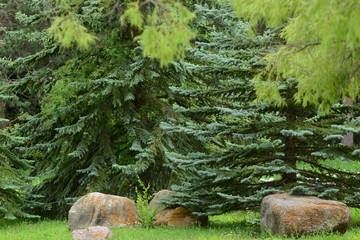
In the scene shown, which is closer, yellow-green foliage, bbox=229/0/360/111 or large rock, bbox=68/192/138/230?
yellow-green foliage, bbox=229/0/360/111

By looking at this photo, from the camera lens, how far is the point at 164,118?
1534 centimetres

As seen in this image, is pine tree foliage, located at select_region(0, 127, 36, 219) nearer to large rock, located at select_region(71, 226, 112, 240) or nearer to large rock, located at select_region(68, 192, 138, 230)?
large rock, located at select_region(68, 192, 138, 230)

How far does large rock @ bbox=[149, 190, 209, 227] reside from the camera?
12.8m

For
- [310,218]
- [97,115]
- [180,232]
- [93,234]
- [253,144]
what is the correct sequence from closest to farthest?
[310,218]
[93,234]
[180,232]
[253,144]
[97,115]

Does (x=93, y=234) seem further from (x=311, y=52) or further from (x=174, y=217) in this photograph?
(x=311, y=52)

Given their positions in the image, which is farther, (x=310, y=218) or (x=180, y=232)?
(x=180, y=232)

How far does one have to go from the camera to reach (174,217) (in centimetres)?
1291

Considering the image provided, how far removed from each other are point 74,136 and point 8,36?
11486 millimetres

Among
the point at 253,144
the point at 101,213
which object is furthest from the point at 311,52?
the point at 101,213

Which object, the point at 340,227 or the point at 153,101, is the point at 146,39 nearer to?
the point at 340,227

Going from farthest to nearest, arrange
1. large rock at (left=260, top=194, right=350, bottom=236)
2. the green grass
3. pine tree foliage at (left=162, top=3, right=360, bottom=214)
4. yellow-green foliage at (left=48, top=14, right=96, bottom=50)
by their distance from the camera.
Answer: pine tree foliage at (left=162, top=3, right=360, bottom=214), the green grass, large rock at (left=260, top=194, right=350, bottom=236), yellow-green foliage at (left=48, top=14, right=96, bottom=50)

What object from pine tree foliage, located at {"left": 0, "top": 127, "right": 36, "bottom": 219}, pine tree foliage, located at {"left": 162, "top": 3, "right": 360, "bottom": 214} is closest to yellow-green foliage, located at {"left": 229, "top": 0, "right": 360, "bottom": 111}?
pine tree foliage, located at {"left": 162, "top": 3, "right": 360, "bottom": 214}

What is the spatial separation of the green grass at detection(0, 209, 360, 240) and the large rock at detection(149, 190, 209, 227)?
323 mm

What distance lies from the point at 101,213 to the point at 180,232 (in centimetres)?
201
